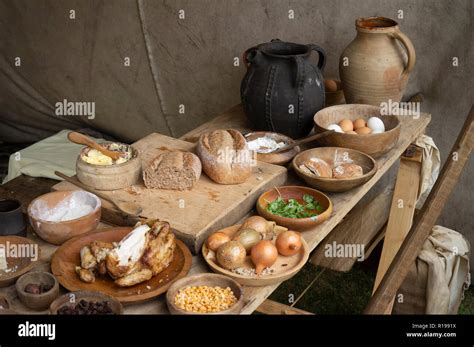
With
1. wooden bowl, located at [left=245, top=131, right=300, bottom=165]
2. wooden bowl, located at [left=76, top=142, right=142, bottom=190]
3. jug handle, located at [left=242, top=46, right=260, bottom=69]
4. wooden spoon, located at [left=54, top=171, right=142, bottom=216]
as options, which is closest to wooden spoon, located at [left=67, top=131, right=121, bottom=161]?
wooden bowl, located at [left=76, top=142, right=142, bottom=190]

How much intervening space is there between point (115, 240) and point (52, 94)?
3704 millimetres

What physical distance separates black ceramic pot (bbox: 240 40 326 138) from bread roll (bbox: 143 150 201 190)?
0.63m

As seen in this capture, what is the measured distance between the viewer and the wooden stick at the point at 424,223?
2250 millimetres

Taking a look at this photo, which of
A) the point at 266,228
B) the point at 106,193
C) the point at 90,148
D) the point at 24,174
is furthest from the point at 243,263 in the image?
A: the point at 24,174

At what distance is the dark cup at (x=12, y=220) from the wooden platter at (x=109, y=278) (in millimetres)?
192

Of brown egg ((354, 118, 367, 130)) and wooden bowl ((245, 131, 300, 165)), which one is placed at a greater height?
brown egg ((354, 118, 367, 130))

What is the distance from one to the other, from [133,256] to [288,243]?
52cm

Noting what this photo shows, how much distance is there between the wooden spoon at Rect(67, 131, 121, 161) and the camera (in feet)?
8.82

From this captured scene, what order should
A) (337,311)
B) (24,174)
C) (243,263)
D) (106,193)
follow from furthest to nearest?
(24,174)
(337,311)
(106,193)
(243,263)

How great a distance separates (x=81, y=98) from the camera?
18.5ft

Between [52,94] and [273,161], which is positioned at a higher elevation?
[273,161]

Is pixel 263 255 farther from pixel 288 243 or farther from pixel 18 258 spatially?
pixel 18 258

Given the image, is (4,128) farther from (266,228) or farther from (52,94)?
(266,228)

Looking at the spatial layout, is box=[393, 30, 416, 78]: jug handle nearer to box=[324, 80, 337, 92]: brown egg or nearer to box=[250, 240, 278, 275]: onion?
box=[324, 80, 337, 92]: brown egg
